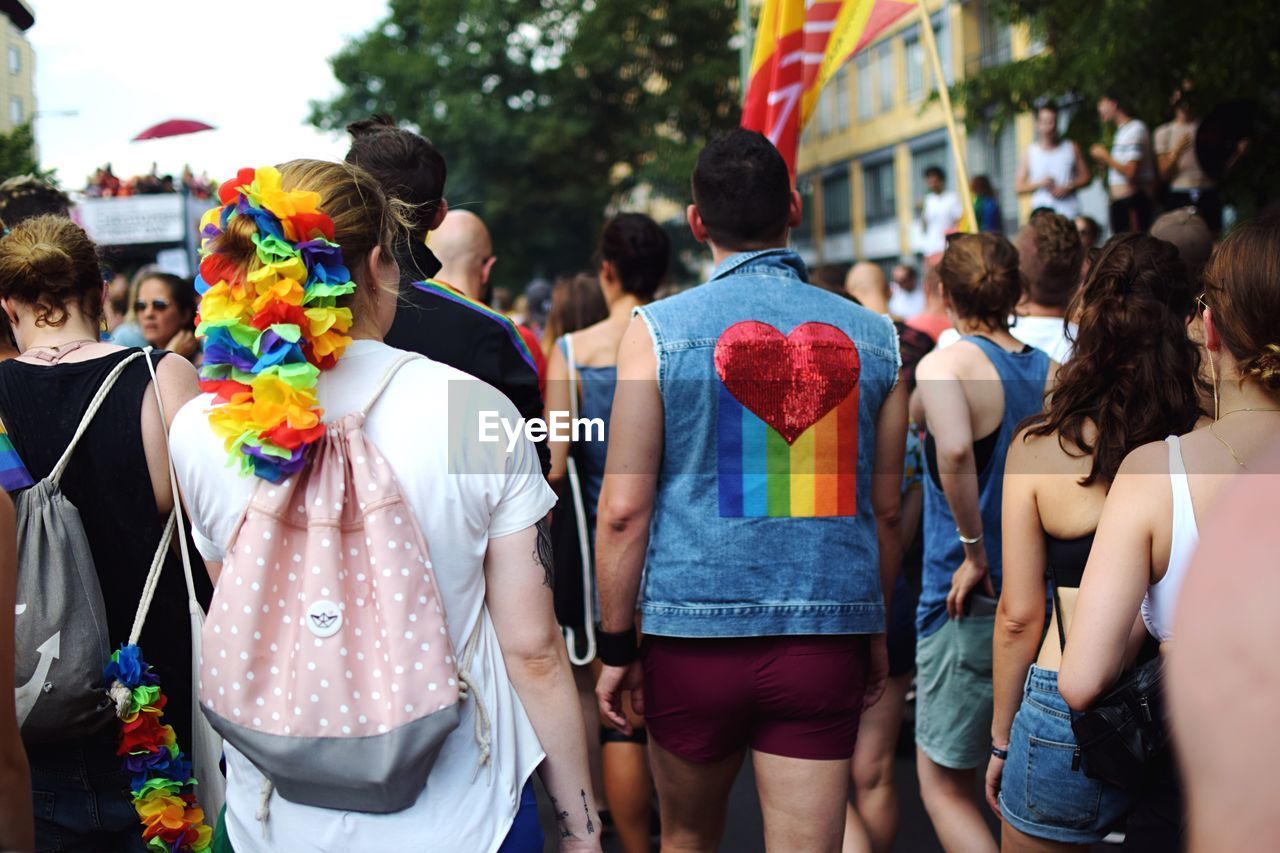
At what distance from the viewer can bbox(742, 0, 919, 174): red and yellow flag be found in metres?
5.63

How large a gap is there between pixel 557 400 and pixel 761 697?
2230mm

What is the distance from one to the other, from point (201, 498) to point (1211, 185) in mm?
8901

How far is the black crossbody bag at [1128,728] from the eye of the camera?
2.55 meters

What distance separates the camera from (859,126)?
135 feet

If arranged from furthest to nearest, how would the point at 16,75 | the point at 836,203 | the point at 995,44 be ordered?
the point at 836,203, the point at 995,44, the point at 16,75

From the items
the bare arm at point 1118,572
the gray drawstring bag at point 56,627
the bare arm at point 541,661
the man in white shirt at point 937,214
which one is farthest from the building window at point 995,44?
the bare arm at point 541,661

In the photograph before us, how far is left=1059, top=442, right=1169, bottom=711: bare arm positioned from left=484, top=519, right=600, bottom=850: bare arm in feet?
3.25

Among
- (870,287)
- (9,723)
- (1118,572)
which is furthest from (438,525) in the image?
(870,287)

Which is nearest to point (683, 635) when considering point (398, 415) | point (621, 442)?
point (621, 442)

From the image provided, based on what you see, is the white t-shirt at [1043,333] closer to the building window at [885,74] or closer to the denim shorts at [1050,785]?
the denim shorts at [1050,785]

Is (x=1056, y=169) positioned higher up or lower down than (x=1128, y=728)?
higher up

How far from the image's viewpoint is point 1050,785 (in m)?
2.86

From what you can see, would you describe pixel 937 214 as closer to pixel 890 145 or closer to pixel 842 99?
pixel 890 145

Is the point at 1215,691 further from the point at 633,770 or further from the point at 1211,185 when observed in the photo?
the point at 1211,185
